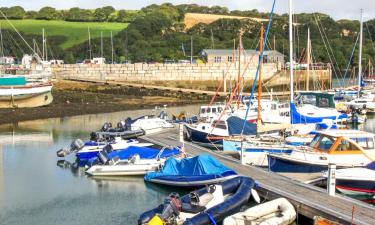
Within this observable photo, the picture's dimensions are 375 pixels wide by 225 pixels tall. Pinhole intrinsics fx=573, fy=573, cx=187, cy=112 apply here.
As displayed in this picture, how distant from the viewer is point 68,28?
12362 cm

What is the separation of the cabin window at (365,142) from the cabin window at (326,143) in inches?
34.9

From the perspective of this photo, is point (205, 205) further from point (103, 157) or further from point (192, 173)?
point (103, 157)

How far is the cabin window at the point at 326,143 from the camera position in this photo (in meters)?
21.0

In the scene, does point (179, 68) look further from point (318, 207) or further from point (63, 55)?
point (318, 207)

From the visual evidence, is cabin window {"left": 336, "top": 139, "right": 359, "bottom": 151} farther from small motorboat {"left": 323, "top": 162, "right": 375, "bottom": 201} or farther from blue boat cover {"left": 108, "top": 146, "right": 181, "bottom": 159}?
blue boat cover {"left": 108, "top": 146, "right": 181, "bottom": 159}

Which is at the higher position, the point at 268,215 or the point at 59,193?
the point at 268,215

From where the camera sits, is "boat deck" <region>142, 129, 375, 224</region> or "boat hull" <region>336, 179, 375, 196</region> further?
Answer: "boat hull" <region>336, 179, 375, 196</region>

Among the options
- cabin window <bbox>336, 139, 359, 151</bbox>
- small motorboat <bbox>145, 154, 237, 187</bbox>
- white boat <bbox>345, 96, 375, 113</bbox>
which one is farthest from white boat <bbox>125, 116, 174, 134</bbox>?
white boat <bbox>345, 96, 375, 113</bbox>

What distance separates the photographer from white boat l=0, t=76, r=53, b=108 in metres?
51.1

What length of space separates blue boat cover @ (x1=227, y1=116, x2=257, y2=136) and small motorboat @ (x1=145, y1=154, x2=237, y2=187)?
710 centimetres

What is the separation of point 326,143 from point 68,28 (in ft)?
357

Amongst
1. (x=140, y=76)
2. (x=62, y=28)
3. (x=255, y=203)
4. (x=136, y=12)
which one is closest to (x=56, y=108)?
(x=140, y=76)

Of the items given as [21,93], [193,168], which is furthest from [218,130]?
[21,93]

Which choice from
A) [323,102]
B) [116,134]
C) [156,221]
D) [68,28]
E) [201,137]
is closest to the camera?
[156,221]
